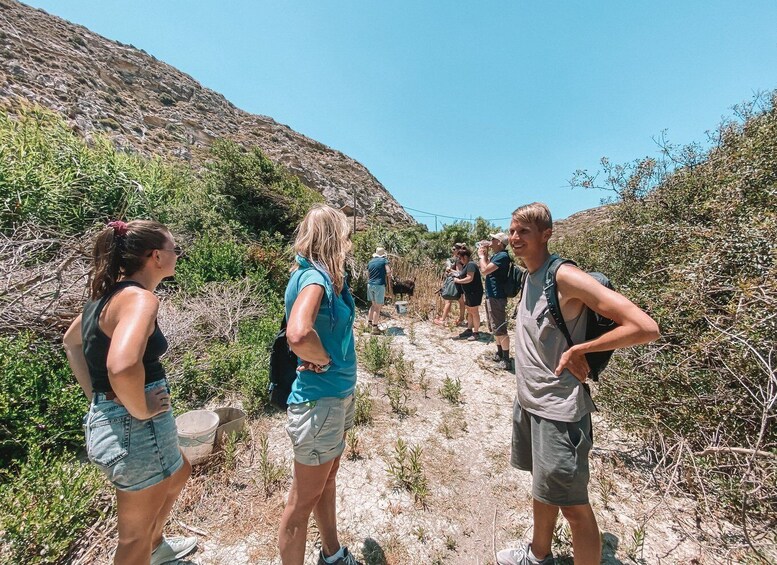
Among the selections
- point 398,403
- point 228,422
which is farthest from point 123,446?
point 398,403

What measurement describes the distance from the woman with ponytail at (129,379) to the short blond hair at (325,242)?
2.13 ft

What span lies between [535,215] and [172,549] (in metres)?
2.90

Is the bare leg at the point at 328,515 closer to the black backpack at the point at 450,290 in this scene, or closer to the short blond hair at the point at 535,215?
the short blond hair at the point at 535,215

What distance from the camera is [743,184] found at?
3650 mm

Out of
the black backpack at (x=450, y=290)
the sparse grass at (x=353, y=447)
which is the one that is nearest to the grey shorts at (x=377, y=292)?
the black backpack at (x=450, y=290)

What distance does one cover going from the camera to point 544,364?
158 centimetres

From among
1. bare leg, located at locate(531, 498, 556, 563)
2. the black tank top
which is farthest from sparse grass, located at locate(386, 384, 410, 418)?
the black tank top

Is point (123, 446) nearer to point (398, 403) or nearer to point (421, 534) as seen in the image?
point (421, 534)

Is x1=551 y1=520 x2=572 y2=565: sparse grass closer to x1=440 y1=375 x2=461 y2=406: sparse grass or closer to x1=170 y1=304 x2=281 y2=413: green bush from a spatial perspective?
x1=440 y1=375 x2=461 y2=406: sparse grass

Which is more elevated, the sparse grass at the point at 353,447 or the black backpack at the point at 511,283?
the black backpack at the point at 511,283

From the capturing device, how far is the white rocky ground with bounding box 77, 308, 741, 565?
210cm

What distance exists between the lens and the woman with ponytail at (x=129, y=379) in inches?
49.2

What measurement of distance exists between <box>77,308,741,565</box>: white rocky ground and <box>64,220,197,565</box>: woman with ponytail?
1016 millimetres

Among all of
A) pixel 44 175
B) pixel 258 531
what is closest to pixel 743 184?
pixel 258 531
